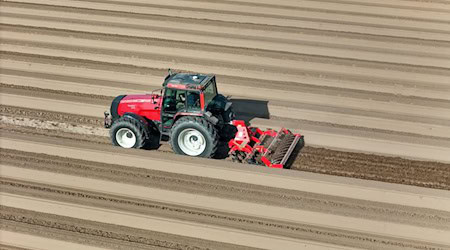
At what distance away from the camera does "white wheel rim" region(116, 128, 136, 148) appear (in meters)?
9.18

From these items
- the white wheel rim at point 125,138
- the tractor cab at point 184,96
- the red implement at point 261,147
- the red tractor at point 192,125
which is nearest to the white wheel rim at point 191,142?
the red tractor at point 192,125

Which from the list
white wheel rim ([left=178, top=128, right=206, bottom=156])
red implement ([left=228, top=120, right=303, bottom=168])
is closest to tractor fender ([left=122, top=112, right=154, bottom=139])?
white wheel rim ([left=178, top=128, right=206, bottom=156])

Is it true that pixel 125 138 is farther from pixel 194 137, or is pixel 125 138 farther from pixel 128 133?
pixel 194 137

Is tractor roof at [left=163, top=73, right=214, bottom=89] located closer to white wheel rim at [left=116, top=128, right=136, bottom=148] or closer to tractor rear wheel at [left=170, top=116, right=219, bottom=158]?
tractor rear wheel at [left=170, top=116, right=219, bottom=158]

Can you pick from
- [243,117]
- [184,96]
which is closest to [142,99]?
[184,96]

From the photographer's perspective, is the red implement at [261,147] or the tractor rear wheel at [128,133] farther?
the tractor rear wheel at [128,133]

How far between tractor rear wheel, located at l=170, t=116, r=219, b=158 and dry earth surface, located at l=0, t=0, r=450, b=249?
220 mm

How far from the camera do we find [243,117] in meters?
10.8

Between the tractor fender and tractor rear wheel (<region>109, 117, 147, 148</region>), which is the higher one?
the tractor fender

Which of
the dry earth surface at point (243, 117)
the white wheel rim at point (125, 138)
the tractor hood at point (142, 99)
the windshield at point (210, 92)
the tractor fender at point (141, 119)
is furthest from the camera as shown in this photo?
the tractor hood at point (142, 99)

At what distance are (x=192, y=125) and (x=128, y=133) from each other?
1.44 meters

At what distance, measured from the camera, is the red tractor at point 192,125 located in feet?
28.5

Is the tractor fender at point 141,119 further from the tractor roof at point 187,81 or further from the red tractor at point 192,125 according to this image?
the tractor roof at point 187,81

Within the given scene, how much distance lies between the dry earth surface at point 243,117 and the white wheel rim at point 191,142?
0.68 ft
